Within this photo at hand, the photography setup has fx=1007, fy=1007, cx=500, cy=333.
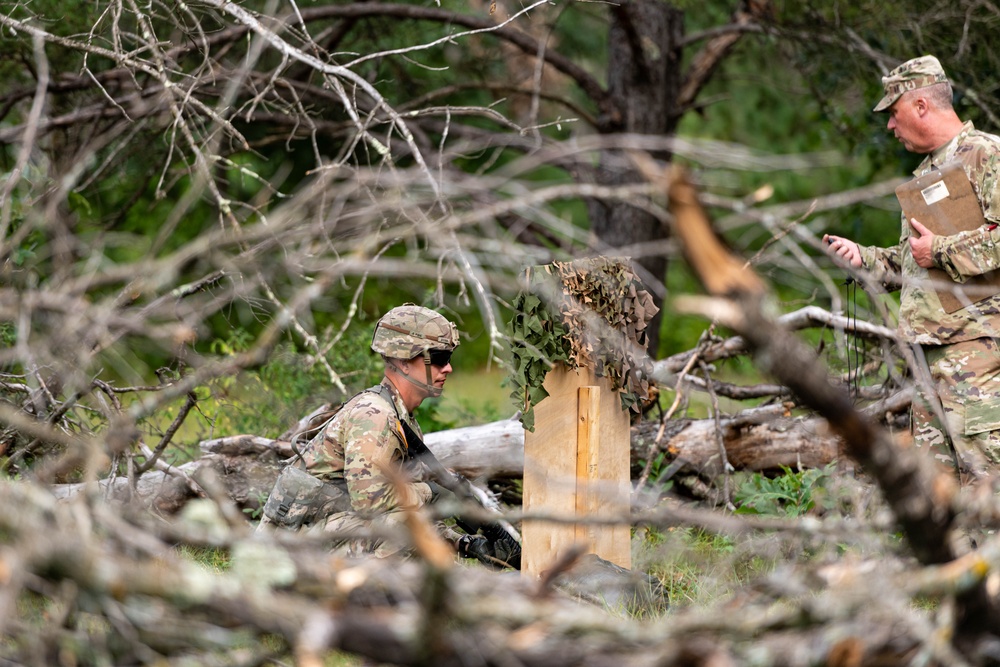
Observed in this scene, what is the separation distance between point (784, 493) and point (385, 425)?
97.1 inches

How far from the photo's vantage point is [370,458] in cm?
438

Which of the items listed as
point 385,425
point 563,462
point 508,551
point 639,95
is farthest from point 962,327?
point 639,95

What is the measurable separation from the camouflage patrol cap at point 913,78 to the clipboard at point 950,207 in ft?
1.37

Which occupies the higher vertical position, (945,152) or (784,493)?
(945,152)

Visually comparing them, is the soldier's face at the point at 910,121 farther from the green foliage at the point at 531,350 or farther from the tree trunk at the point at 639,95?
the tree trunk at the point at 639,95

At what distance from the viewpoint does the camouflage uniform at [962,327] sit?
4719mm

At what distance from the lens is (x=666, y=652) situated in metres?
2.35

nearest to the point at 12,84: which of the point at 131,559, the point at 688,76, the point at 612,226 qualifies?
the point at 612,226

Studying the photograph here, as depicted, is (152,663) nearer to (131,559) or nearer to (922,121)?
(131,559)

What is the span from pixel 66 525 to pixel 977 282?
4198 mm

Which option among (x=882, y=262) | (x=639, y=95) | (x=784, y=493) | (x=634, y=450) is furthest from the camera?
(x=639, y=95)

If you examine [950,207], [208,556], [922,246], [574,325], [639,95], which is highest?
[639,95]

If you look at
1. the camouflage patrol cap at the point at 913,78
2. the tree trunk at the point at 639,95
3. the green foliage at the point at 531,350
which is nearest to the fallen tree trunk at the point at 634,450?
the green foliage at the point at 531,350

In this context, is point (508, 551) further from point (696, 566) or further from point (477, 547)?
point (696, 566)
